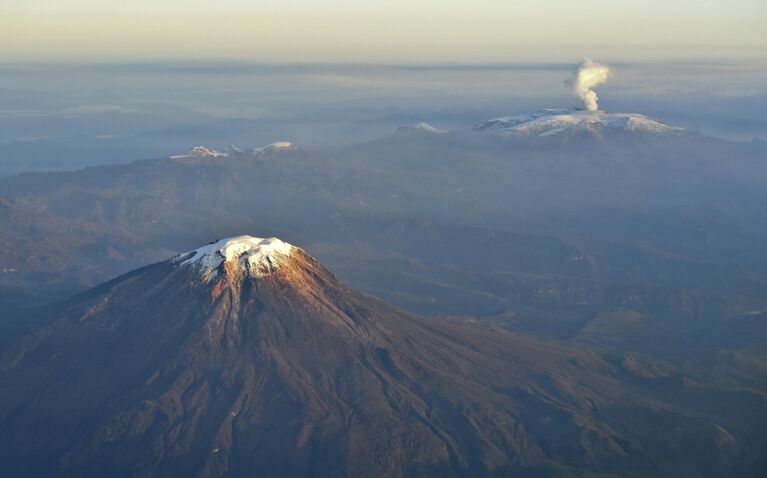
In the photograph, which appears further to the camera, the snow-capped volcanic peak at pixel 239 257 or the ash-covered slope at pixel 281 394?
the snow-capped volcanic peak at pixel 239 257

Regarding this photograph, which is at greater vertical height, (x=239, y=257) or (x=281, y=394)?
(x=239, y=257)

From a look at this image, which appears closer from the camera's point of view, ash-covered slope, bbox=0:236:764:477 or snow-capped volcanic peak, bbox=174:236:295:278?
ash-covered slope, bbox=0:236:764:477

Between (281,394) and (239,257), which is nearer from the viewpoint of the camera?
(281,394)

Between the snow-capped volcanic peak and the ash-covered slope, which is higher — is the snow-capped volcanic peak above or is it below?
above

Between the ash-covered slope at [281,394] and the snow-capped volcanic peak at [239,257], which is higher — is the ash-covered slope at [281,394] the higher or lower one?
the lower one
